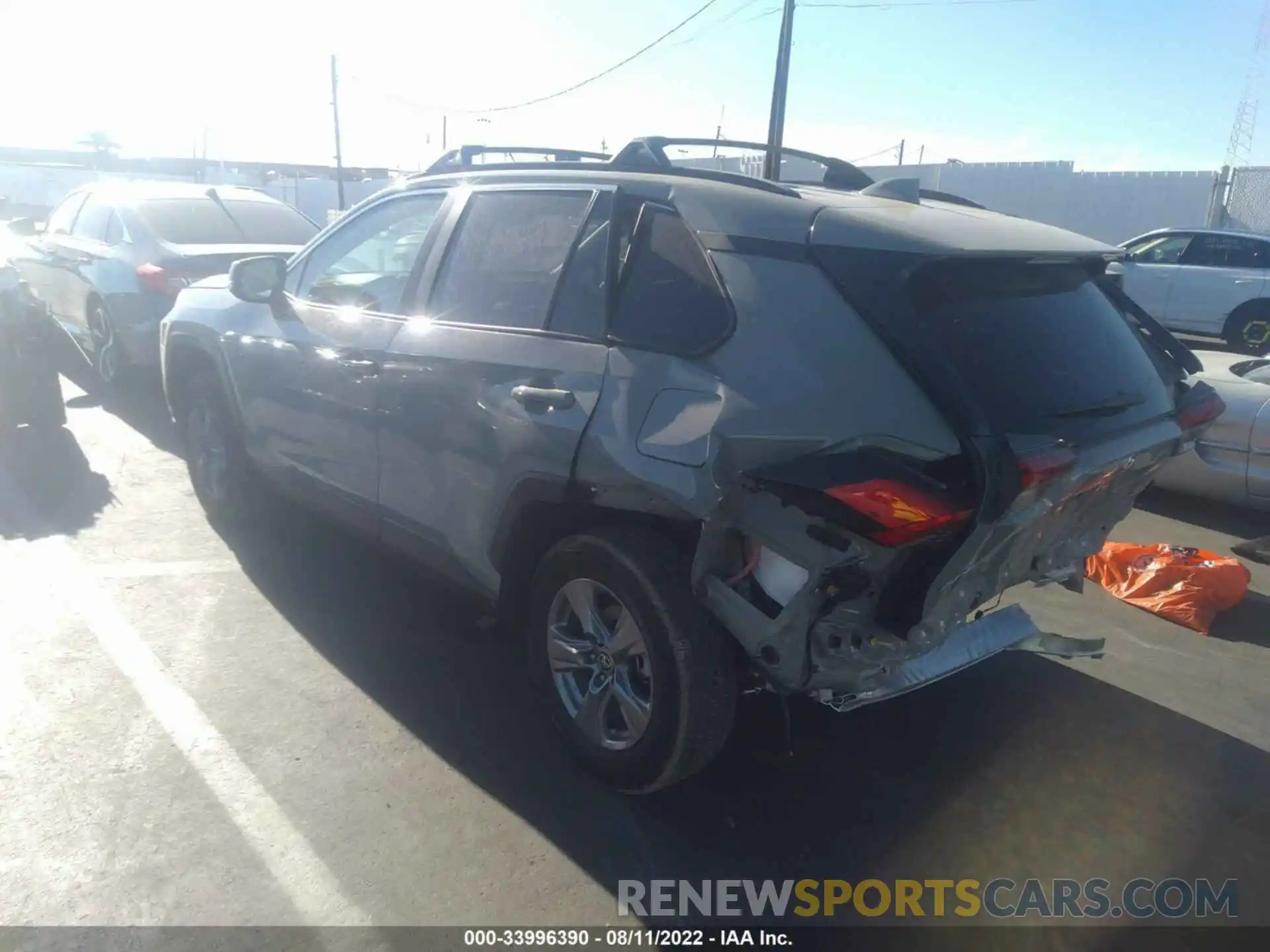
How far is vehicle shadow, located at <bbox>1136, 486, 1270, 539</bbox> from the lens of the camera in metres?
6.02

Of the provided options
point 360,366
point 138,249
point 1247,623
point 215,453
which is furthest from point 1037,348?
point 138,249

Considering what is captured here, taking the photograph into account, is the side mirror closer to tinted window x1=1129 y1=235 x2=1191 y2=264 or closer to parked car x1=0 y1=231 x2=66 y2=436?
parked car x1=0 y1=231 x2=66 y2=436

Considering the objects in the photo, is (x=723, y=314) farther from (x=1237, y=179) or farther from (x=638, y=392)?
(x=1237, y=179)

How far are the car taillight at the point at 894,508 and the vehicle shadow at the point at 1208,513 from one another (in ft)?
14.9

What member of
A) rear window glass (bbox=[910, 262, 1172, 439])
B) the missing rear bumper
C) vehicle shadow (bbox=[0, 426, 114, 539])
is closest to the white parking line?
vehicle shadow (bbox=[0, 426, 114, 539])

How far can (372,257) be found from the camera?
4.38 metres

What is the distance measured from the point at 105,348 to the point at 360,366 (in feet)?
16.9

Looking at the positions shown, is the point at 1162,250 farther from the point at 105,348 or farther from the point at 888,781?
the point at 105,348

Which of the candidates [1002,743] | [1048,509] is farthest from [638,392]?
[1002,743]

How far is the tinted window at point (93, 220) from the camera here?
8.09 m

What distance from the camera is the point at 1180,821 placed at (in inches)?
122

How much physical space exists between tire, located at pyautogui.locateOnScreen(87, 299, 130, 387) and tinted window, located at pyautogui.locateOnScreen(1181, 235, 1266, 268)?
13827 millimetres

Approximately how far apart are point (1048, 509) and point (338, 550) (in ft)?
12.0

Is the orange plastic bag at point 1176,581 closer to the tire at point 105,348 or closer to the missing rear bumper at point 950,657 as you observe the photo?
the missing rear bumper at point 950,657
